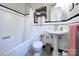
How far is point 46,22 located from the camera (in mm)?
1512

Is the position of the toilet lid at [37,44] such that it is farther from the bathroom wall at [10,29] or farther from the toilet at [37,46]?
the bathroom wall at [10,29]

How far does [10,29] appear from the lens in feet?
5.00

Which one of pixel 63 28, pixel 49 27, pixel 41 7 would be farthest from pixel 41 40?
Result: pixel 41 7

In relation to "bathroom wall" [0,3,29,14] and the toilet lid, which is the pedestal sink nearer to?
the toilet lid

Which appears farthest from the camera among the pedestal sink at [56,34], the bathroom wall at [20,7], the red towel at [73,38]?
Result: the pedestal sink at [56,34]

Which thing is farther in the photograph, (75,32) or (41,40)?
(41,40)

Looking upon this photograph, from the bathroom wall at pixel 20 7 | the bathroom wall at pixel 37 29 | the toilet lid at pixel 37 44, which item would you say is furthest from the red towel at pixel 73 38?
the bathroom wall at pixel 20 7

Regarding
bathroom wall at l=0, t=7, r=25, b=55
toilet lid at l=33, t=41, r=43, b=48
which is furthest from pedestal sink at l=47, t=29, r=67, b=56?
bathroom wall at l=0, t=7, r=25, b=55

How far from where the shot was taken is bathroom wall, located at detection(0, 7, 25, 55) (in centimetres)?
145

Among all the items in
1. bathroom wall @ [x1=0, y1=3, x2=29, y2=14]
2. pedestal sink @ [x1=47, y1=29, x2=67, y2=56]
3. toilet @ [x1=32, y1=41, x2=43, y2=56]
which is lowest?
toilet @ [x1=32, y1=41, x2=43, y2=56]

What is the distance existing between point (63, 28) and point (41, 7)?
0.44 metres

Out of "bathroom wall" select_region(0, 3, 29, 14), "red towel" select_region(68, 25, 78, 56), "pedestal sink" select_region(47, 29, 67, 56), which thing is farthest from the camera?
"pedestal sink" select_region(47, 29, 67, 56)

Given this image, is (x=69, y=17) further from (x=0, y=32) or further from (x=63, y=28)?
(x=0, y=32)

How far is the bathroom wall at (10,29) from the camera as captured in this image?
1.45 meters
